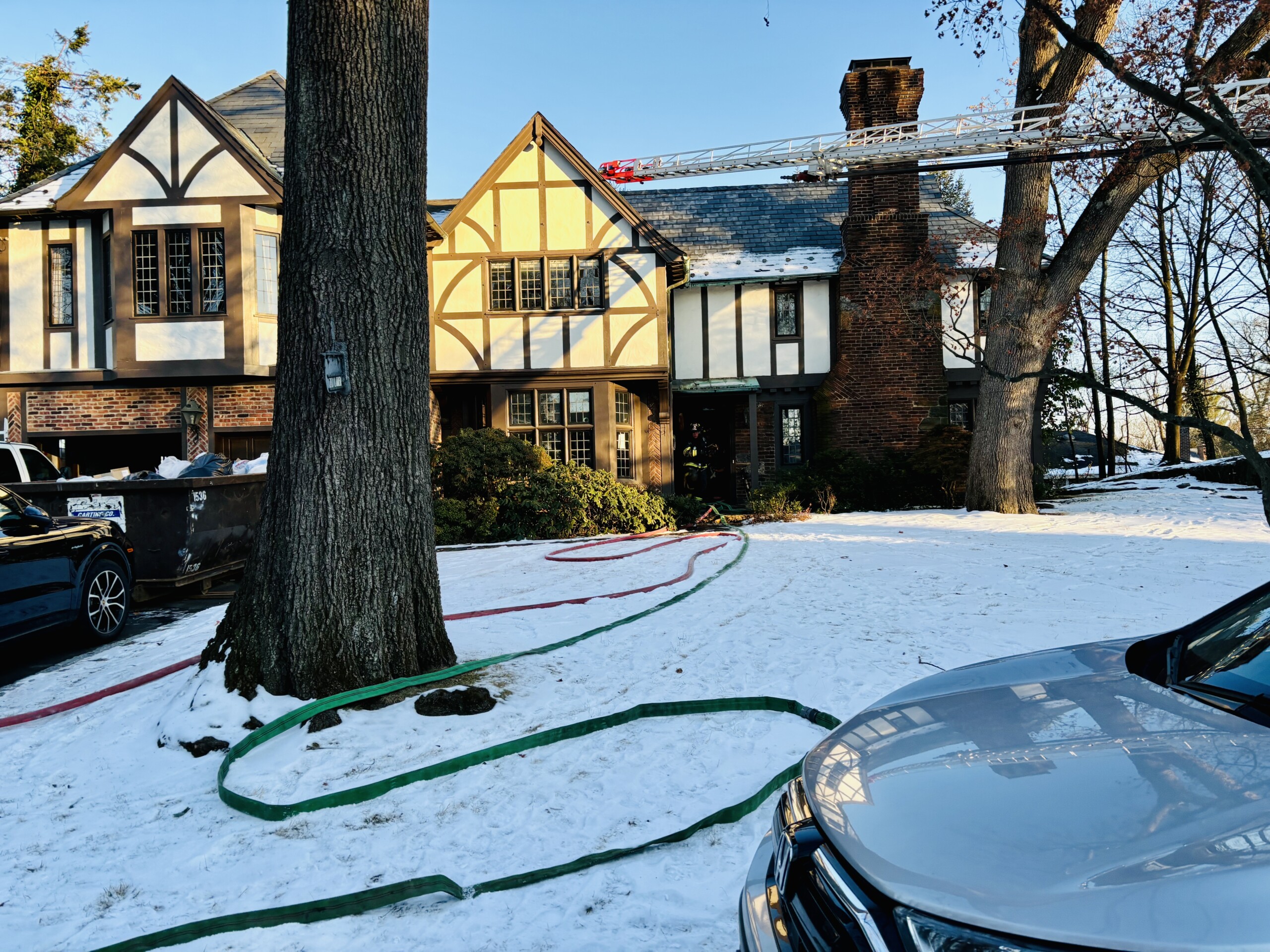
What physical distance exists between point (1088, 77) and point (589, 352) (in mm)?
9978

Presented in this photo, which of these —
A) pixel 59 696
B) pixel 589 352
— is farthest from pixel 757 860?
pixel 589 352

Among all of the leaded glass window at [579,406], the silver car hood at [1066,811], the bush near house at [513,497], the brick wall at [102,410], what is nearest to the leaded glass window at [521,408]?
the leaded glass window at [579,406]

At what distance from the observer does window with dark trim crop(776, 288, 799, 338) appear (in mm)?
19016

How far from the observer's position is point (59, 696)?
5426mm

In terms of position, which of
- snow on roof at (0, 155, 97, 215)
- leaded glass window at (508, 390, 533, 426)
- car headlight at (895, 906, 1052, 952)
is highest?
snow on roof at (0, 155, 97, 215)

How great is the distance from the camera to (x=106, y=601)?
24.0 ft

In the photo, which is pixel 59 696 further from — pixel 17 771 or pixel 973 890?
pixel 973 890

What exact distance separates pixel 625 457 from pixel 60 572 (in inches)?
479

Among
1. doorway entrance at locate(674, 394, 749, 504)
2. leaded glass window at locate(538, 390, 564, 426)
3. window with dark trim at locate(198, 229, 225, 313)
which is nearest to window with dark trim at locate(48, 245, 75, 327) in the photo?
window with dark trim at locate(198, 229, 225, 313)

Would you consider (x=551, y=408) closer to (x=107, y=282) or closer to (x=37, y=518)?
(x=107, y=282)

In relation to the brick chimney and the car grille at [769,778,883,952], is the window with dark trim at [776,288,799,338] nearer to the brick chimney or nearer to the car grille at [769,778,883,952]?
the brick chimney

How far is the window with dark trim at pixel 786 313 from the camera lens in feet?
62.4

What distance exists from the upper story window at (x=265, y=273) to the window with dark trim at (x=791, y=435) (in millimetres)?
10951

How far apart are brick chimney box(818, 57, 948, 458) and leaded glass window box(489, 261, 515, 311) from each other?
7.10 metres
